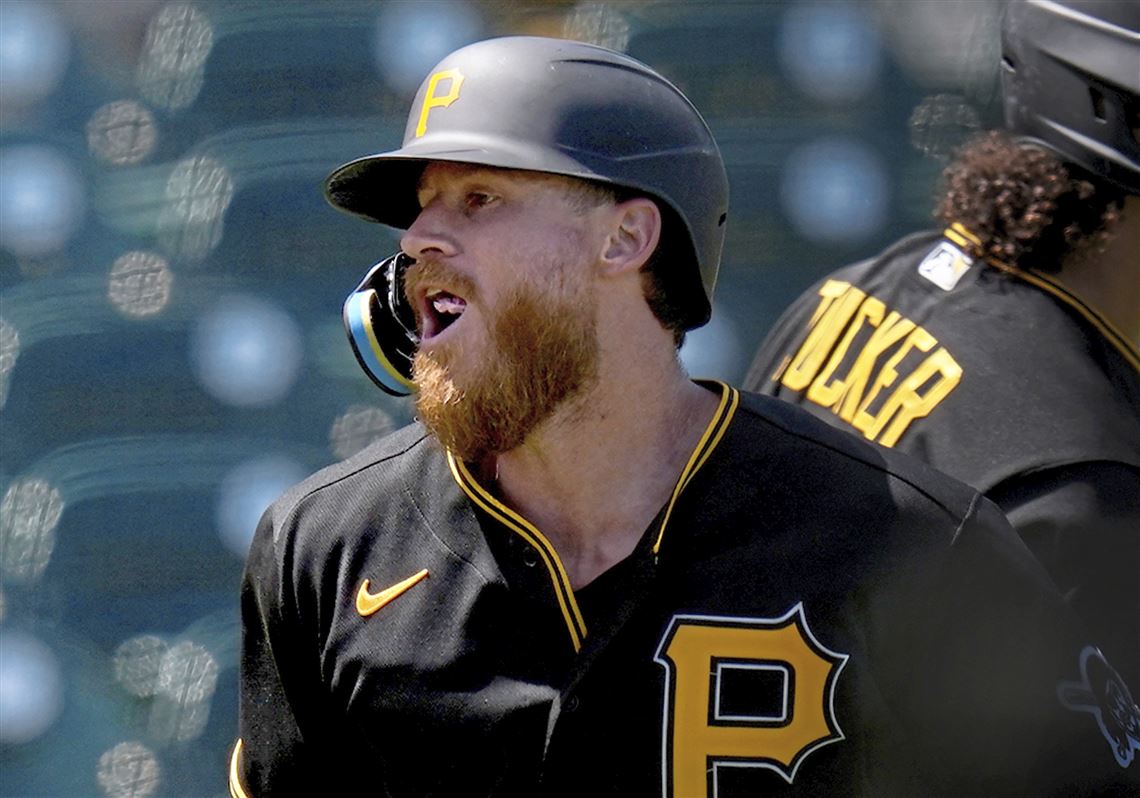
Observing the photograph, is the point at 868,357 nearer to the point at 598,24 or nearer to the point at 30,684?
the point at 598,24

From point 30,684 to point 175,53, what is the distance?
1557 mm

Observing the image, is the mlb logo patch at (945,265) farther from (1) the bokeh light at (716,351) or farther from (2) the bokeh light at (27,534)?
(2) the bokeh light at (27,534)

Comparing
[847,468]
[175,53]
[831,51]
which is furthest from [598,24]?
[847,468]

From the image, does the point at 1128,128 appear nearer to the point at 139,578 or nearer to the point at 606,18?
the point at 606,18

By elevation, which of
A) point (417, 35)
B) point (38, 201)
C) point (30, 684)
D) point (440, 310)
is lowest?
point (30, 684)

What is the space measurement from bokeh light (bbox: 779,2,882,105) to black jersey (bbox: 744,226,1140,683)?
98 cm

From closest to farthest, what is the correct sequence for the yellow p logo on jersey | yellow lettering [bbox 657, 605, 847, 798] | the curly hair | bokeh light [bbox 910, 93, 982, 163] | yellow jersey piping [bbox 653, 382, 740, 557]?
1. yellow lettering [bbox 657, 605, 847, 798]
2. yellow jersey piping [bbox 653, 382, 740, 557]
3. the yellow p logo on jersey
4. the curly hair
5. bokeh light [bbox 910, 93, 982, 163]

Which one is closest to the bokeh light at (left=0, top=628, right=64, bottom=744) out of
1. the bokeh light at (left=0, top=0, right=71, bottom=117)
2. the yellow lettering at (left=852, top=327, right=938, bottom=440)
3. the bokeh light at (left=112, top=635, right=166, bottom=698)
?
the bokeh light at (left=112, top=635, right=166, bottom=698)

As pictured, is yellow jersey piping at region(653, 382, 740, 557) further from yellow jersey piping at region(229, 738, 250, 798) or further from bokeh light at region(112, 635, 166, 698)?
bokeh light at region(112, 635, 166, 698)

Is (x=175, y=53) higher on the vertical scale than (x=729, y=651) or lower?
lower

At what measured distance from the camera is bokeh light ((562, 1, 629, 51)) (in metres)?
4.08

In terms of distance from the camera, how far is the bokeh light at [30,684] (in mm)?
4094

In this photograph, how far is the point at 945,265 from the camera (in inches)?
118

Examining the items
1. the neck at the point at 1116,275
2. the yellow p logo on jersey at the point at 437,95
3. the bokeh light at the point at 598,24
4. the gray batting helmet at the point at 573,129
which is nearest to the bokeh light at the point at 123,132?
the bokeh light at the point at 598,24
